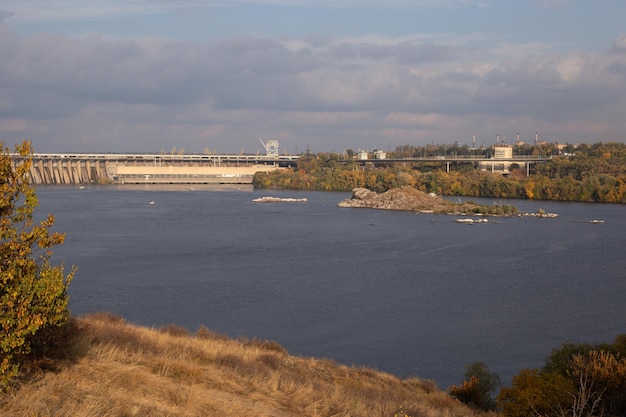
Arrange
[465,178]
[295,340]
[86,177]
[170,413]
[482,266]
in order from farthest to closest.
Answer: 1. [86,177]
2. [465,178]
3. [482,266]
4. [295,340]
5. [170,413]

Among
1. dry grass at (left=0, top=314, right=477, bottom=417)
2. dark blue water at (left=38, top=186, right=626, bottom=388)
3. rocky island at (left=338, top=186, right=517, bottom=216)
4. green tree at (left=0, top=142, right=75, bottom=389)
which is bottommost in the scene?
dark blue water at (left=38, top=186, right=626, bottom=388)

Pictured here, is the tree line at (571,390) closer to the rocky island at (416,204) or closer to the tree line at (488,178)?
the rocky island at (416,204)

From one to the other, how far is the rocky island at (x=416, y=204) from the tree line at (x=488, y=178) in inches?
383

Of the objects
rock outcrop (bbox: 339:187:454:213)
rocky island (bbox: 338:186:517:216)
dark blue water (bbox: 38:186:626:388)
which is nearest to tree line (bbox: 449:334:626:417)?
dark blue water (bbox: 38:186:626:388)

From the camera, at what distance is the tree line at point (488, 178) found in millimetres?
55812

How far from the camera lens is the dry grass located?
17.9ft

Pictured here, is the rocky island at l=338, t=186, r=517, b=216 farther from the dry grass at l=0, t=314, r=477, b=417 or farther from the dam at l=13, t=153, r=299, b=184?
the dry grass at l=0, t=314, r=477, b=417

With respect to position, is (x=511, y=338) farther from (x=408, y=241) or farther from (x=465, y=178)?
(x=465, y=178)

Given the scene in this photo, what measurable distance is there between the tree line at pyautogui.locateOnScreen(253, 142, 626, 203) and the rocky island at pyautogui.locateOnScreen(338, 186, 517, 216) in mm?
9726

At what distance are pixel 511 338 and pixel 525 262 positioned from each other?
10.6 m

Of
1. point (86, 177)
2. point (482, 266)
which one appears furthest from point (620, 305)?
point (86, 177)

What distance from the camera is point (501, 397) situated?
9055 millimetres

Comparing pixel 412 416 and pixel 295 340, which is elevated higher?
pixel 412 416

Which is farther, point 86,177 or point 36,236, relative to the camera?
point 86,177
